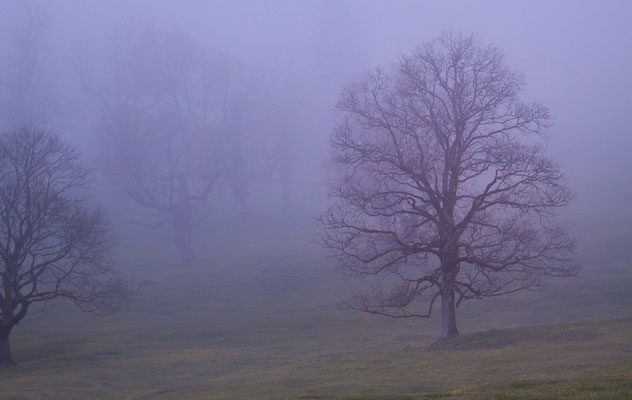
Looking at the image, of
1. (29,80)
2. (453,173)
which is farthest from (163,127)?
(453,173)

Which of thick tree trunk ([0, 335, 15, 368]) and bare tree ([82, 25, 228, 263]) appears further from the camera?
bare tree ([82, 25, 228, 263])

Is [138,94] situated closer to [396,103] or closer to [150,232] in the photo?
[150,232]

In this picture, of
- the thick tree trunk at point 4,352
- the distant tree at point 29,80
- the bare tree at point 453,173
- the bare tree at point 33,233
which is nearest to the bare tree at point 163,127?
the distant tree at point 29,80

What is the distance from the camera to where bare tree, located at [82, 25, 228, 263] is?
62.4 meters

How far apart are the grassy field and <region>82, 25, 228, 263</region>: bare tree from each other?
11989 millimetres

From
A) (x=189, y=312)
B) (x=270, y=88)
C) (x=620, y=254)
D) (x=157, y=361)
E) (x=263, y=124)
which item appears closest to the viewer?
(x=157, y=361)

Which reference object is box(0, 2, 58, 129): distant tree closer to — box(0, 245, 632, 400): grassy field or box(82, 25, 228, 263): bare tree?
box(82, 25, 228, 263): bare tree

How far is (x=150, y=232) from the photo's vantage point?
7556cm

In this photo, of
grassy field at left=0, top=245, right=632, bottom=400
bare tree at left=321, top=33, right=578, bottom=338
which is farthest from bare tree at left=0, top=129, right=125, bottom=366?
bare tree at left=321, top=33, right=578, bottom=338

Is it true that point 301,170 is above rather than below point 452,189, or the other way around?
above

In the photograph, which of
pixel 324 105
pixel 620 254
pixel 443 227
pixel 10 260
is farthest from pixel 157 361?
pixel 324 105

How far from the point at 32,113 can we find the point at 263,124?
25.4m

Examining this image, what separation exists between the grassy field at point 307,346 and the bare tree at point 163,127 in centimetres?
1199

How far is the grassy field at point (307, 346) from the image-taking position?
56.3 ft
